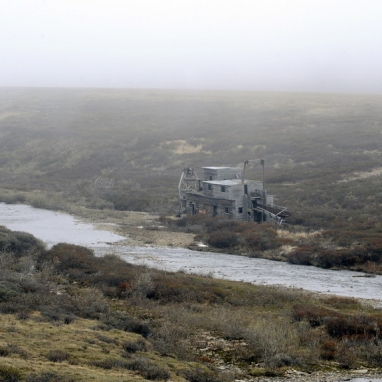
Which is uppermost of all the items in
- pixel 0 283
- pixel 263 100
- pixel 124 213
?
pixel 263 100

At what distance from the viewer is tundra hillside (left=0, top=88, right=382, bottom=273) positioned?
42625mm

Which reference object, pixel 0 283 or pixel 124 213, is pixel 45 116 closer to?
pixel 124 213

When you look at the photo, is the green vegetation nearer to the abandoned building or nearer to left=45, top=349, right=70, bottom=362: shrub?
left=45, top=349, right=70, bottom=362: shrub

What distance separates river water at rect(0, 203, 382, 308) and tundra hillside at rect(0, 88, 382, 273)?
231 cm

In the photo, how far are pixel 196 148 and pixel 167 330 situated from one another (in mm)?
74229

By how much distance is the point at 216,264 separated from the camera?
118ft

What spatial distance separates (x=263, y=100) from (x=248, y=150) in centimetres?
6105

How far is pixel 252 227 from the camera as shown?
44.3 metres

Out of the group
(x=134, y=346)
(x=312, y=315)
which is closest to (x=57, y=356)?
(x=134, y=346)

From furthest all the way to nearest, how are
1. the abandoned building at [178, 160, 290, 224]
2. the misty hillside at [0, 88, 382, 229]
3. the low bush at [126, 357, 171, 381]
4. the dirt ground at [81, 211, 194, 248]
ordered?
1. the misty hillside at [0, 88, 382, 229]
2. the abandoned building at [178, 160, 290, 224]
3. the dirt ground at [81, 211, 194, 248]
4. the low bush at [126, 357, 171, 381]

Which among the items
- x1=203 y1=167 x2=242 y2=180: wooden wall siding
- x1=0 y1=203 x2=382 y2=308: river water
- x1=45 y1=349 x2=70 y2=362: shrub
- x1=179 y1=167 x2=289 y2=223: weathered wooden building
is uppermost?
x1=203 y1=167 x2=242 y2=180: wooden wall siding

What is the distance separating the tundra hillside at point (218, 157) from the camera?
42.6 metres

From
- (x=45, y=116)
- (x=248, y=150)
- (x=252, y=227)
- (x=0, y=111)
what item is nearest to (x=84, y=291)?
(x=252, y=227)

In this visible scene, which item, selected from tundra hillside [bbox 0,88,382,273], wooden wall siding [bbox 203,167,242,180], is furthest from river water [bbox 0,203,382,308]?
wooden wall siding [bbox 203,167,242,180]
